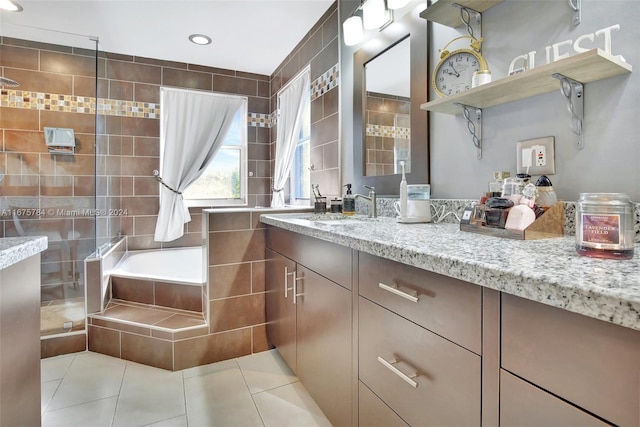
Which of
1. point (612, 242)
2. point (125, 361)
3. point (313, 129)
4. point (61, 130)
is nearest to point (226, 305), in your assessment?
point (125, 361)

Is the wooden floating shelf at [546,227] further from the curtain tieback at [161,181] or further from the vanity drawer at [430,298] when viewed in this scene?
the curtain tieback at [161,181]

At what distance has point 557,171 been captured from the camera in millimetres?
1047

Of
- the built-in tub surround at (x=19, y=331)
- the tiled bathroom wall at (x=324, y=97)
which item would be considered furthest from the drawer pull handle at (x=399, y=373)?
the tiled bathroom wall at (x=324, y=97)

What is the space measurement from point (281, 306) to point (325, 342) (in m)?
0.55

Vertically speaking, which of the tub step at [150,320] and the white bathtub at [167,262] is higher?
the white bathtub at [167,262]

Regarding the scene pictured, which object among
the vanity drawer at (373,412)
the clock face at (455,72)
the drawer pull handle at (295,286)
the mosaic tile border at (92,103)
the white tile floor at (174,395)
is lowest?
the white tile floor at (174,395)

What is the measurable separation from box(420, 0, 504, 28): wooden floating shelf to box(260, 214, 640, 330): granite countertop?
92 centimetres

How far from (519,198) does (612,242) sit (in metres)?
0.38

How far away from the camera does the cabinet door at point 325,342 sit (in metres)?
1.18

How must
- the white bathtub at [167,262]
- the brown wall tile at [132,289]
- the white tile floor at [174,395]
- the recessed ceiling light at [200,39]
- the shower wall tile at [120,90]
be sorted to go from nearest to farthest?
the white tile floor at [174,395] < the brown wall tile at [132,289] < the recessed ceiling light at [200,39] < the white bathtub at [167,262] < the shower wall tile at [120,90]

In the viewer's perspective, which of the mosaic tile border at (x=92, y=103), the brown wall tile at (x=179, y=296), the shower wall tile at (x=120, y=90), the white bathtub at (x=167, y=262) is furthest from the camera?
the shower wall tile at (x=120, y=90)

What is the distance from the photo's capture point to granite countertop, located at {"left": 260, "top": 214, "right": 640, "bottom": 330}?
0.43 metres

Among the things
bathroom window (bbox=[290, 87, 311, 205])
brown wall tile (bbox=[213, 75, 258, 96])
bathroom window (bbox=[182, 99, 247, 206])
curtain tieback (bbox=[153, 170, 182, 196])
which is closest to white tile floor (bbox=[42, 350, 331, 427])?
bathroom window (bbox=[290, 87, 311, 205])

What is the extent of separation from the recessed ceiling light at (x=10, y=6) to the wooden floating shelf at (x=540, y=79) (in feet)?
9.93
